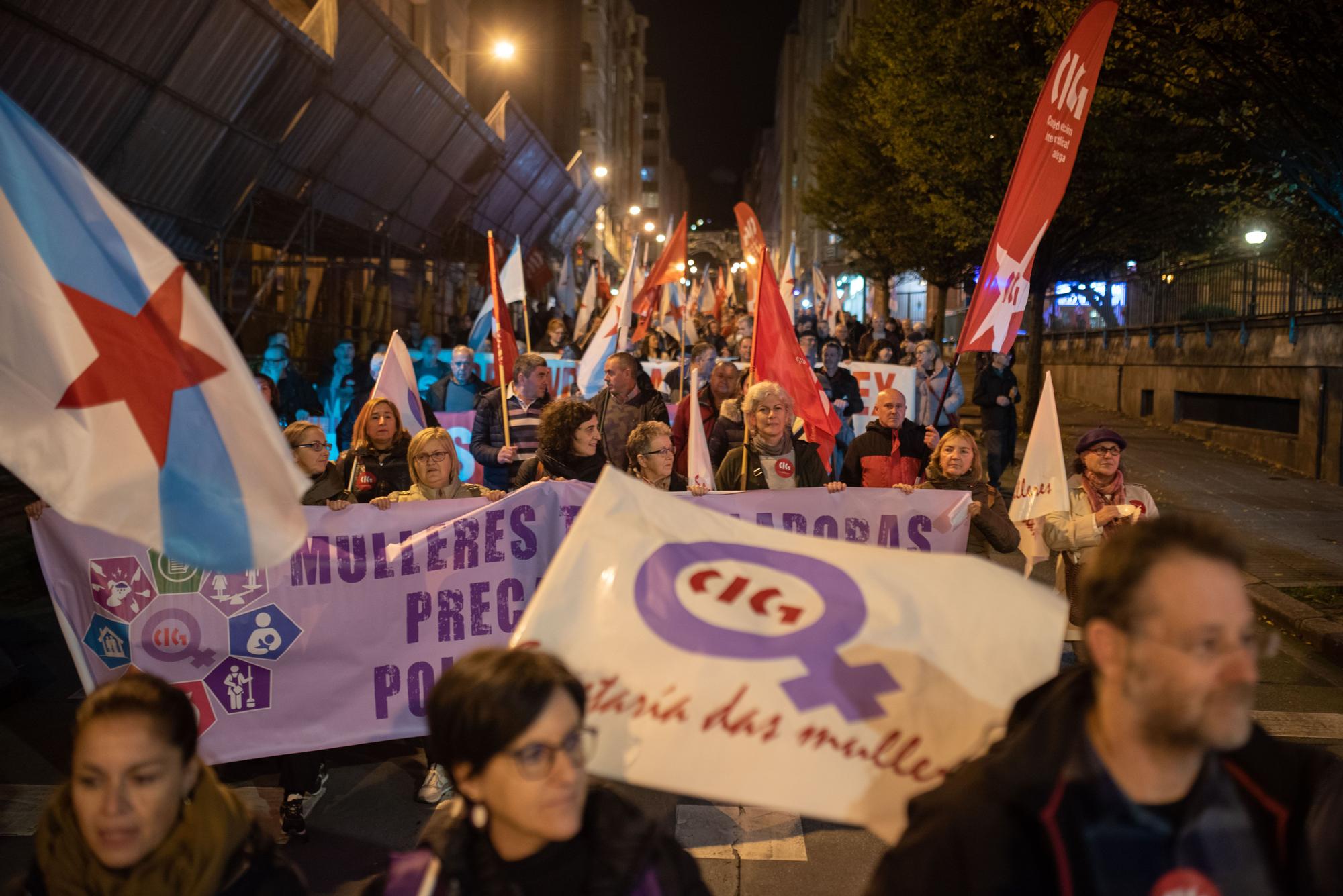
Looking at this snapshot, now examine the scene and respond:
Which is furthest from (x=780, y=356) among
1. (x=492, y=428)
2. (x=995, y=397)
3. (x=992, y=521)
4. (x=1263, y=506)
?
(x=1263, y=506)

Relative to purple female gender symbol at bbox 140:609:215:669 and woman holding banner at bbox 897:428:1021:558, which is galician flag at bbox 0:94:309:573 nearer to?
purple female gender symbol at bbox 140:609:215:669

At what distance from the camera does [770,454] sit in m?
6.37

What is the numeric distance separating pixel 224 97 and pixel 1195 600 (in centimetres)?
1454

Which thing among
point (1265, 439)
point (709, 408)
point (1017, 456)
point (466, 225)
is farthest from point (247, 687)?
point (466, 225)

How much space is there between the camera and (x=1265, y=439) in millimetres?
17172

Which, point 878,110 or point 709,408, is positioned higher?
point 878,110

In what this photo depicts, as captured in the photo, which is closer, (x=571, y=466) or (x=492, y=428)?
(x=571, y=466)

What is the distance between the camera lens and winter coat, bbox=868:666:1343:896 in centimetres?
163

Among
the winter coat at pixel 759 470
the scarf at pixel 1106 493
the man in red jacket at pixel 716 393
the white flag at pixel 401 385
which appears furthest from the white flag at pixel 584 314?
the scarf at pixel 1106 493

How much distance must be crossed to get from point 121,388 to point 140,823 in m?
1.24

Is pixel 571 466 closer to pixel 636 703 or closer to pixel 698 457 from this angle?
pixel 698 457

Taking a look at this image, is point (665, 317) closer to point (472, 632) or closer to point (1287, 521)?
point (1287, 521)

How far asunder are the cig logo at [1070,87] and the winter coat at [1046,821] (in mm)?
5262

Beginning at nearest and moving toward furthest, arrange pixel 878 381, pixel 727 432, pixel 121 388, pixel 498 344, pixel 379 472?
pixel 121 388 < pixel 379 472 < pixel 727 432 < pixel 498 344 < pixel 878 381
